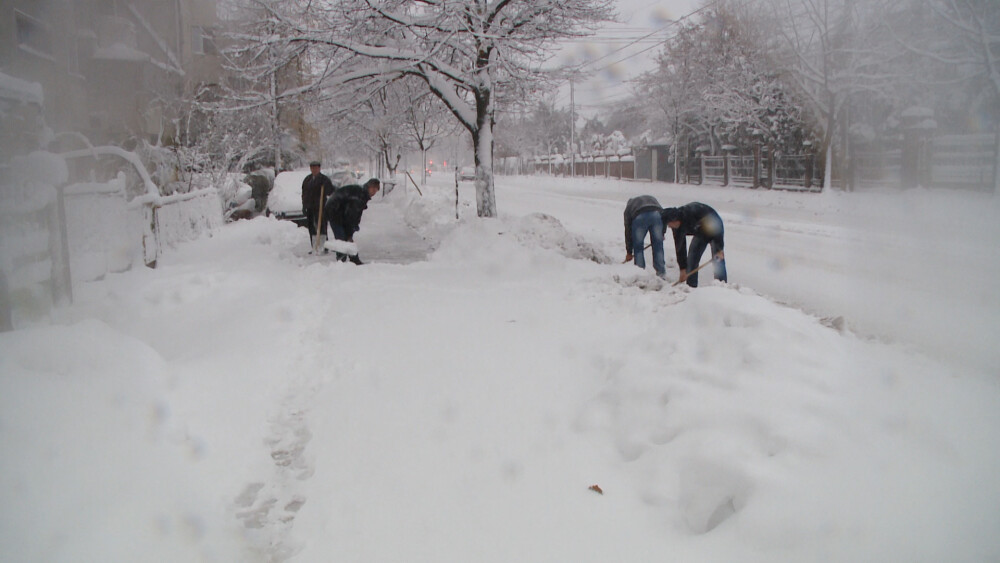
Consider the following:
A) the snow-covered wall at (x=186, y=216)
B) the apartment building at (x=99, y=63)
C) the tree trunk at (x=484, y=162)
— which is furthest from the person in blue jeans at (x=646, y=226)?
the apartment building at (x=99, y=63)

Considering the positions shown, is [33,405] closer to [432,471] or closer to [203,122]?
[432,471]

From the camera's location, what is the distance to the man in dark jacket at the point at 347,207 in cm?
1058

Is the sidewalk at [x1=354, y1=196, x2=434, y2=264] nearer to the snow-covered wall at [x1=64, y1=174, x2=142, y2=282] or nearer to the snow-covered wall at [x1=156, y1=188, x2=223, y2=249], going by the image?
the snow-covered wall at [x1=156, y1=188, x2=223, y2=249]

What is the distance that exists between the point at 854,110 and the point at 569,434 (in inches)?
1010

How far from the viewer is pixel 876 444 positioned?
3.05 m

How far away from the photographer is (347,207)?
1059cm

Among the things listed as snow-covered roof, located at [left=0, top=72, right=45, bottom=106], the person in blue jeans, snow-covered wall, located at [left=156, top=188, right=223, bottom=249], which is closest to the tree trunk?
the person in blue jeans

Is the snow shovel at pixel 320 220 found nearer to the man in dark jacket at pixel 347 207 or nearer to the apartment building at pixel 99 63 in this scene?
the man in dark jacket at pixel 347 207

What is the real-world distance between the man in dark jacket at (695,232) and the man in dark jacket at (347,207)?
189 inches

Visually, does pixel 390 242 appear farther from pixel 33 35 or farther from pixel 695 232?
pixel 695 232

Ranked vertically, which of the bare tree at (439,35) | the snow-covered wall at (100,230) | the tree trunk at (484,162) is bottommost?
the snow-covered wall at (100,230)

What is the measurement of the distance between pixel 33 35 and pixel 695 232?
12.4 meters

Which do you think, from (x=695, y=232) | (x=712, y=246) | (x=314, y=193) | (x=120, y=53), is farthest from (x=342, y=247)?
(x=120, y=53)

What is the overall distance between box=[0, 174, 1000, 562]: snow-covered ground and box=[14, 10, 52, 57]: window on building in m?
7.34
